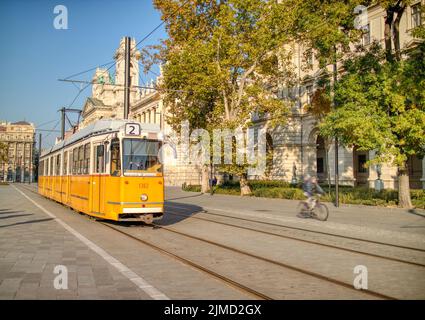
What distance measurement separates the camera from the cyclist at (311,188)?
49.8ft

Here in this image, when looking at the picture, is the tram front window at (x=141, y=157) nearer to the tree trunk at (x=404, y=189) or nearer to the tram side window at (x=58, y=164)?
the tram side window at (x=58, y=164)

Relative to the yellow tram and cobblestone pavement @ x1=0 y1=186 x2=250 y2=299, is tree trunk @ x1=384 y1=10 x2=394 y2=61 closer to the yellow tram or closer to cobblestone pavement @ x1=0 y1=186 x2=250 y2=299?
the yellow tram

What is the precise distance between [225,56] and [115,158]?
17.7 metres

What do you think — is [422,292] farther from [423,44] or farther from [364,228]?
[423,44]

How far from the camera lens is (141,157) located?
40.8 feet

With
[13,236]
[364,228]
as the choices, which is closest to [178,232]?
[13,236]

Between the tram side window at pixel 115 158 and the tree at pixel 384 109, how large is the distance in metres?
10.4

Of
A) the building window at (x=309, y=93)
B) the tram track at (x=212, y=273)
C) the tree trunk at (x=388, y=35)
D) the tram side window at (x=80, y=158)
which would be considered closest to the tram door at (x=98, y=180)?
the tram side window at (x=80, y=158)

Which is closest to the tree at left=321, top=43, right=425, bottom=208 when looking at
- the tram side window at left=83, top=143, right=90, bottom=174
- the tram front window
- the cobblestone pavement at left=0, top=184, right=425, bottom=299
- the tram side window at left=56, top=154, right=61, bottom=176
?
the cobblestone pavement at left=0, top=184, right=425, bottom=299

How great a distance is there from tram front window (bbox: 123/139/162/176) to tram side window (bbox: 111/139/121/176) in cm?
19

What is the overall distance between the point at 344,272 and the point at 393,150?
43.0ft

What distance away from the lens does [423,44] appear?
17.5 m

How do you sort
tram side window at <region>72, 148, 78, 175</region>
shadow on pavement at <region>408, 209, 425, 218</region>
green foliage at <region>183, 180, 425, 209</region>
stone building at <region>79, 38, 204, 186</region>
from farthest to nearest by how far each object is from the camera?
stone building at <region>79, 38, 204, 186</region>
green foliage at <region>183, 180, 425, 209</region>
shadow on pavement at <region>408, 209, 425, 218</region>
tram side window at <region>72, 148, 78, 175</region>

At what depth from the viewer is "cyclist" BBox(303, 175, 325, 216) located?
15170mm
